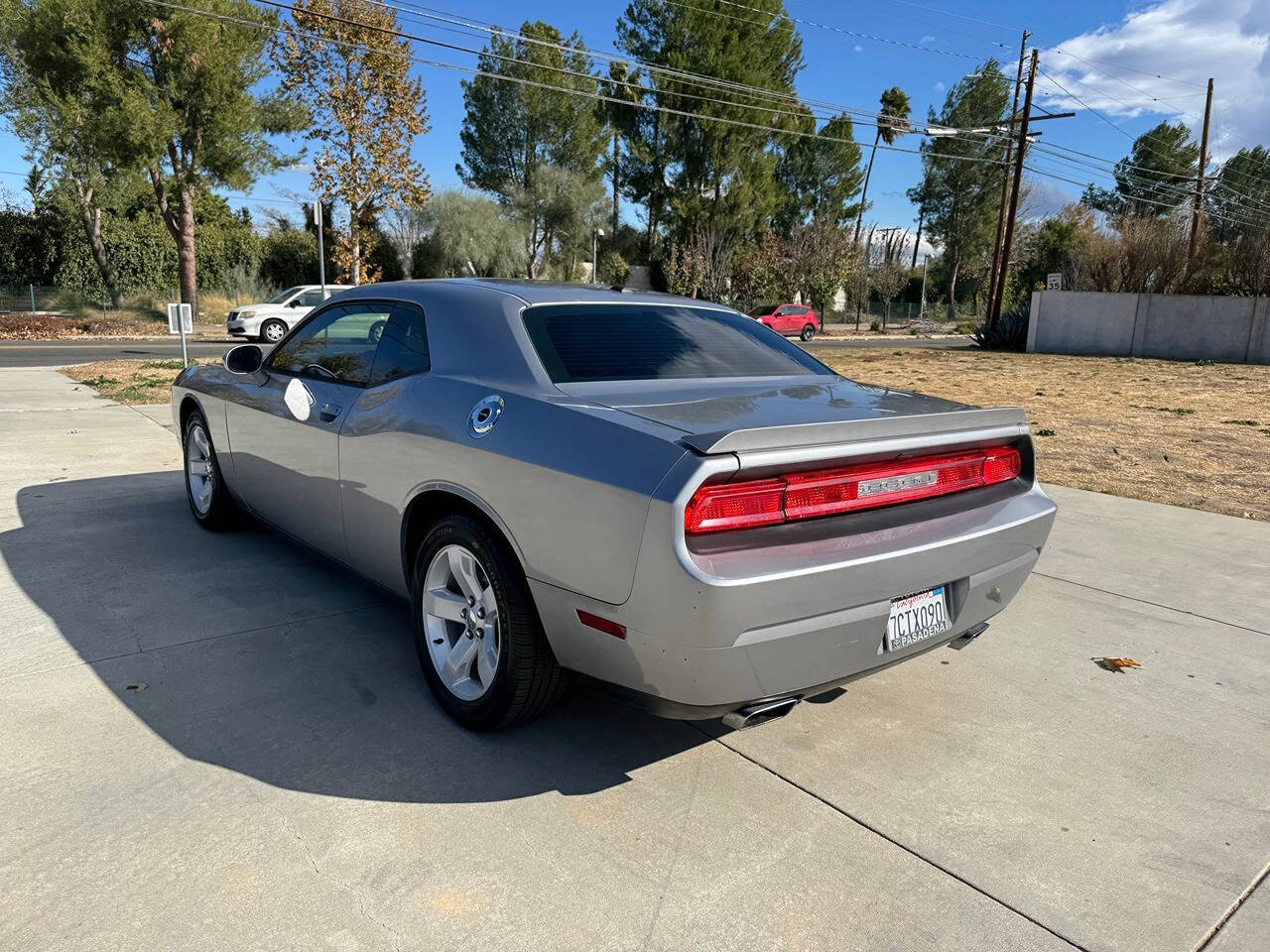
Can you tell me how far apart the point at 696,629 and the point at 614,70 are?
161 feet

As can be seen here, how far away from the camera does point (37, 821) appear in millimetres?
2508

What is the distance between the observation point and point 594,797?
274 centimetres

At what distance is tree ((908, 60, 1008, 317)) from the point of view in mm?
61188

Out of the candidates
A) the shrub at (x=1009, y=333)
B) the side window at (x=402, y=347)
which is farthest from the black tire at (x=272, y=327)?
the shrub at (x=1009, y=333)

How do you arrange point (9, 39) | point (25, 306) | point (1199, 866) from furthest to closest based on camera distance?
point (25, 306) < point (9, 39) < point (1199, 866)

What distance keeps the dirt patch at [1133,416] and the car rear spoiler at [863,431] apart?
4792mm

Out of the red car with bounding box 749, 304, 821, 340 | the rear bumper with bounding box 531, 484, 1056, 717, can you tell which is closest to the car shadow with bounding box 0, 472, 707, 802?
the rear bumper with bounding box 531, 484, 1056, 717

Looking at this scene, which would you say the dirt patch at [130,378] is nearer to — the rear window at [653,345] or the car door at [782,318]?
the rear window at [653,345]

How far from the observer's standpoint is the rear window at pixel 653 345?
10.5 feet

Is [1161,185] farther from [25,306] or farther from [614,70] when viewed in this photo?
[25,306]

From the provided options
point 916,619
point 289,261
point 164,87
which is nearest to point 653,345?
point 916,619

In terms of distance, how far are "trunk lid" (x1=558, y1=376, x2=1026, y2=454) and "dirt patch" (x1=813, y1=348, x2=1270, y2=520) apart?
4.94 metres

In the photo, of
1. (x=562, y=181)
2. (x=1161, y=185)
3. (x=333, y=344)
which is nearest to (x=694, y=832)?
(x=333, y=344)

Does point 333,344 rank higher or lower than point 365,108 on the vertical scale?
lower
